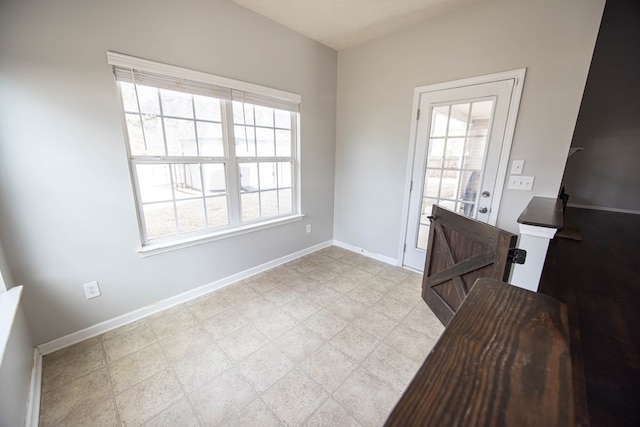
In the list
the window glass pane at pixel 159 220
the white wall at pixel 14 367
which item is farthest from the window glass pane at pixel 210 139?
the white wall at pixel 14 367

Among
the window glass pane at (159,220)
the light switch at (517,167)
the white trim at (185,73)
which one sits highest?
the white trim at (185,73)

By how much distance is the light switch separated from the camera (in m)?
2.22

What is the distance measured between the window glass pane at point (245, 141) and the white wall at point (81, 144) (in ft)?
1.58

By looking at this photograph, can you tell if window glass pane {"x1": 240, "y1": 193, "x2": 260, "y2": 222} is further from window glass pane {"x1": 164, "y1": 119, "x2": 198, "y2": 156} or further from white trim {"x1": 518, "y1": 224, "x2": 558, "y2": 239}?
white trim {"x1": 518, "y1": 224, "x2": 558, "y2": 239}

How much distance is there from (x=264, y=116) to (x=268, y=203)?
3.21 feet

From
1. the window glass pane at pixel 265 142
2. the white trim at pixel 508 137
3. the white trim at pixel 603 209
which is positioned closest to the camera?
the white trim at pixel 508 137

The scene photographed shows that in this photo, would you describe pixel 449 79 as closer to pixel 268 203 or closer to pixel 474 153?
pixel 474 153

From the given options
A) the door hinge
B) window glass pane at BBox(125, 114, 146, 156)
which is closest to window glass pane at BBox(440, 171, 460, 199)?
the door hinge

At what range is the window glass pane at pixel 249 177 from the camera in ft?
8.74

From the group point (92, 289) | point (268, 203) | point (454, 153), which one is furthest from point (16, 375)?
point (454, 153)

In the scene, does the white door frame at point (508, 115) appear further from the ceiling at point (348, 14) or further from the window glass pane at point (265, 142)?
the window glass pane at point (265, 142)

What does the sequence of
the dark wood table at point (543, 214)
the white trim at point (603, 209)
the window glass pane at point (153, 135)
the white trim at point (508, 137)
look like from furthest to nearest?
the white trim at point (603, 209) < the white trim at point (508, 137) < the window glass pane at point (153, 135) < the dark wood table at point (543, 214)

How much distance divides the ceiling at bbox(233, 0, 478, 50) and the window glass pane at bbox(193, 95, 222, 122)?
0.90 metres

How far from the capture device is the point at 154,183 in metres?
2.10
